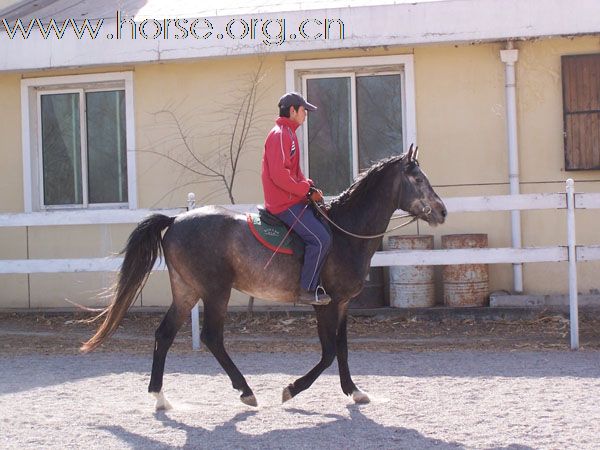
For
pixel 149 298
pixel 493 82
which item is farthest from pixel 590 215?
pixel 149 298

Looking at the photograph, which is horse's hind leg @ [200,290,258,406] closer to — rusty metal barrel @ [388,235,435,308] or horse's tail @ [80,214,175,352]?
horse's tail @ [80,214,175,352]

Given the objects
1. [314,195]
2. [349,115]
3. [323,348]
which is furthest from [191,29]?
[323,348]

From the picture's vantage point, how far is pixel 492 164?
457 inches

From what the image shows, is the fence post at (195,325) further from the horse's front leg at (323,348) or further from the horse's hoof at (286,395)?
the horse's hoof at (286,395)

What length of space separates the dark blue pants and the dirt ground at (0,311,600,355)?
2.83 meters

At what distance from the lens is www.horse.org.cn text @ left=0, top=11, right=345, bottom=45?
36.8ft

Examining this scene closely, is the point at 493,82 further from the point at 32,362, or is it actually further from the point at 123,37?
the point at 32,362

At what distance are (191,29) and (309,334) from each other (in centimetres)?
419

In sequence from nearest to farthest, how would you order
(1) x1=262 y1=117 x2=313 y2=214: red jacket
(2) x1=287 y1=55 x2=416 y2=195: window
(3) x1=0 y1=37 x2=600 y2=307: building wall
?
1. (1) x1=262 y1=117 x2=313 y2=214: red jacket
2. (3) x1=0 y1=37 x2=600 y2=307: building wall
3. (2) x1=287 y1=55 x2=416 y2=195: window

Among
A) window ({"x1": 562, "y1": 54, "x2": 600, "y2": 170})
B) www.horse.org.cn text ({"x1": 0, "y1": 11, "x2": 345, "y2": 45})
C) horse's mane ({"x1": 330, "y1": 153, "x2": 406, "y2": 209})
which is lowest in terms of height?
horse's mane ({"x1": 330, "y1": 153, "x2": 406, "y2": 209})

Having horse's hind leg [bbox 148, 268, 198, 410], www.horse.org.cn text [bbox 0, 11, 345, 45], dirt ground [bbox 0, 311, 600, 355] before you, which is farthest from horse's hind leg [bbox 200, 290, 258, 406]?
www.horse.org.cn text [bbox 0, 11, 345, 45]

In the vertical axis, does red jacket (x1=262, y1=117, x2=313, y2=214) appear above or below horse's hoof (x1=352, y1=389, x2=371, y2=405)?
above

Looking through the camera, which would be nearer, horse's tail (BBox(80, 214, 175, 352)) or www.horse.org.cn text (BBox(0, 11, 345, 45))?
horse's tail (BBox(80, 214, 175, 352))

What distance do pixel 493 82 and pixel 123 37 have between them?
484cm
